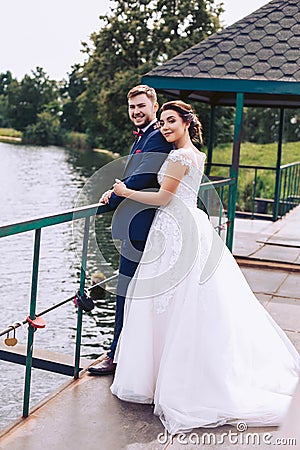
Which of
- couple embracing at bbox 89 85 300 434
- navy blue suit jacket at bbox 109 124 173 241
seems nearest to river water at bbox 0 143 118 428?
navy blue suit jacket at bbox 109 124 173 241

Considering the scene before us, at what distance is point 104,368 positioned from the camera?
12.8ft

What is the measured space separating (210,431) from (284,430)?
7.33 feet

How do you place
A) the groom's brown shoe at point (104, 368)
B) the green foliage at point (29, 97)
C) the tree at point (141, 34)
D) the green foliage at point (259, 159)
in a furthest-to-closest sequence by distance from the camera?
the green foliage at point (29, 97), the tree at point (141, 34), the green foliage at point (259, 159), the groom's brown shoe at point (104, 368)

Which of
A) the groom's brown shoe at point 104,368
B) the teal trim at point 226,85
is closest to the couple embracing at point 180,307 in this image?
the groom's brown shoe at point 104,368

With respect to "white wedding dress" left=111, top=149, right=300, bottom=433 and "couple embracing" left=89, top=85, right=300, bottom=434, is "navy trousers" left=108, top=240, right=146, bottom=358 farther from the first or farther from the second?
"white wedding dress" left=111, top=149, right=300, bottom=433

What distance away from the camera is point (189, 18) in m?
32.3

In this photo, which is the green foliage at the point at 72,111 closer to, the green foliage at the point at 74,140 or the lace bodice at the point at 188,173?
the green foliage at the point at 74,140

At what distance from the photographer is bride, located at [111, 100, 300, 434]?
3350mm

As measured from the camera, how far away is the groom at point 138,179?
3639mm

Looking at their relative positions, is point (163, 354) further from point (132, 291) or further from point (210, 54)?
point (210, 54)

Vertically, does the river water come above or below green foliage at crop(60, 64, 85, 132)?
below

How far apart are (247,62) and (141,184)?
4.32 meters

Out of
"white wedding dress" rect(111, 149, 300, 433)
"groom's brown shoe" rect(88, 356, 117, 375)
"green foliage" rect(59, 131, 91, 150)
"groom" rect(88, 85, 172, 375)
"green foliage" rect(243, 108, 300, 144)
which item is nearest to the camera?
"white wedding dress" rect(111, 149, 300, 433)

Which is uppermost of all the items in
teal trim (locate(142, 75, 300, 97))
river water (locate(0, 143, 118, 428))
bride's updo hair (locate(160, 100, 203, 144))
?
teal trim (locate(142, 75, 300, 97))
